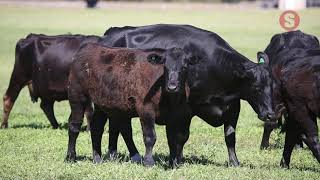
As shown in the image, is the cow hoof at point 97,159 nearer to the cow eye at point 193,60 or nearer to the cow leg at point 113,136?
the cow leg at point 113,136

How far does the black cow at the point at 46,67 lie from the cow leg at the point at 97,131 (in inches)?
145

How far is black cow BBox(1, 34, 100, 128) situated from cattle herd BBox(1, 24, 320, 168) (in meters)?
2.99

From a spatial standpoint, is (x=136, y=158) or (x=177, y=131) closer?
(x=177, y=131)

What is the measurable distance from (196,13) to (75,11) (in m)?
9.90

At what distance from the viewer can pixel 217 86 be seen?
32.9 ft

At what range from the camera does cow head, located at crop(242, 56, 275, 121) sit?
970cm

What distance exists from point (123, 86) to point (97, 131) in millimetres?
1093

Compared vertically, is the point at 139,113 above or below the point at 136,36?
below

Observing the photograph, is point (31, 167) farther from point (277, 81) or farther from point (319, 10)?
point (319, 10)

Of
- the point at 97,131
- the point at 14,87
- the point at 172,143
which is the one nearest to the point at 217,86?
the point at 172,143

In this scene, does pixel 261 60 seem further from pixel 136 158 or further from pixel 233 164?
pixel 136 158

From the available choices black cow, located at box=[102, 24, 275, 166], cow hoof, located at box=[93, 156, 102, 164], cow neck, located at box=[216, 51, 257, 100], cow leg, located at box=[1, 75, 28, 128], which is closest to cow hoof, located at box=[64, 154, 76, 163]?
cow hoof, located at box=[93, 156, 102, 164]

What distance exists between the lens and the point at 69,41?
558 inches

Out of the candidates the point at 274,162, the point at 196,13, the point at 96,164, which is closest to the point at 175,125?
the point at 96,164
